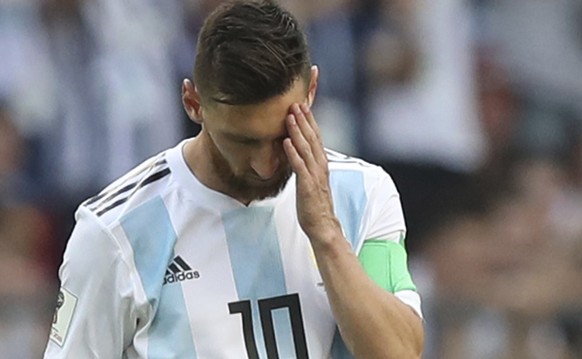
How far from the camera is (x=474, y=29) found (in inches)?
193

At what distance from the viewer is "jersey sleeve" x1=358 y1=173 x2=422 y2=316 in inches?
101

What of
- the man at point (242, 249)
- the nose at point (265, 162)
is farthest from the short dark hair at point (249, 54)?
the nose at point (265, 162)

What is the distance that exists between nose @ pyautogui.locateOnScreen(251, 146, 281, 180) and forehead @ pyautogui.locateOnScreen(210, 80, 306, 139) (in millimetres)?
36

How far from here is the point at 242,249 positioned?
2582 millimetres

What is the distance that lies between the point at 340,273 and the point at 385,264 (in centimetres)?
19

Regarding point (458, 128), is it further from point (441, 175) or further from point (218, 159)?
point (218, 159)

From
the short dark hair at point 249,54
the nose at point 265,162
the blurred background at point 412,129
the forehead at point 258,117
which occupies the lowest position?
the blurred background at point 412,129

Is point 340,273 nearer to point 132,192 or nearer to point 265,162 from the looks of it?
point 265,162

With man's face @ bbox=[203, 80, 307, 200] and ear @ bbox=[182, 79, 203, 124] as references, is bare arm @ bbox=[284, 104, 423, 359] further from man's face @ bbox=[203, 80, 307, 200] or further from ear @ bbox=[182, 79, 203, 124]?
ear @ bbox=[182, 79, 203, 124]

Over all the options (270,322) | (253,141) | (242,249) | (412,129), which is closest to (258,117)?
(253,141)

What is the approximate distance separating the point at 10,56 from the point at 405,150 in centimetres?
151

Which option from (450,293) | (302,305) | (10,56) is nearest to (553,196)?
(450,293)

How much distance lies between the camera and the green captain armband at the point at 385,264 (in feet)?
8.39

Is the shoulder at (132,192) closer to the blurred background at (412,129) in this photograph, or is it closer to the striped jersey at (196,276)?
the striped jersey at (196,276)
